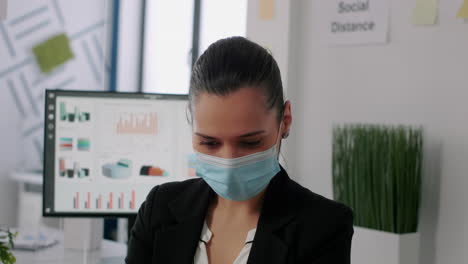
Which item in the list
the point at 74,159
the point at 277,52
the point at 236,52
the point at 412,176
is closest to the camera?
the point at 236,52

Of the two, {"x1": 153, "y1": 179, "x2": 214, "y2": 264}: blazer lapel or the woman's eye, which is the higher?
the woman's eye

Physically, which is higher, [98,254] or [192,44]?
[192,44]

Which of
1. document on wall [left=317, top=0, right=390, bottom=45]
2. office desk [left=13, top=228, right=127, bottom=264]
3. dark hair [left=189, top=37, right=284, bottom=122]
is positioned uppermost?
document on wall [left=317, top=0, right=390, bottom=45]

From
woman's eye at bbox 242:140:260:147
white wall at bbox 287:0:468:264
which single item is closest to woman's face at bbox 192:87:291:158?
woman's eye at bbox 242:140:260:147

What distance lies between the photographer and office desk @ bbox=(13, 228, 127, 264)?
6.64 feet

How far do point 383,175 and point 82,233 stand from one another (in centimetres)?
97

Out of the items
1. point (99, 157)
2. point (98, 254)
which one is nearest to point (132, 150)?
point (99, 157)

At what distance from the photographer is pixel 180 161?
2.04 m

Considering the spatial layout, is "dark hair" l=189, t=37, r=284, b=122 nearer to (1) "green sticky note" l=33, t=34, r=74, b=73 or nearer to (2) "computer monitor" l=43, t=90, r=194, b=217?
(2) "computer monitor" l=43, t=90, r=194, b=217

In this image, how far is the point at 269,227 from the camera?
3.92ft

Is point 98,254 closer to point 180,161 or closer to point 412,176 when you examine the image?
point 180,161

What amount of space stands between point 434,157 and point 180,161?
2.44 feet

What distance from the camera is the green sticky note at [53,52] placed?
4.46 meters

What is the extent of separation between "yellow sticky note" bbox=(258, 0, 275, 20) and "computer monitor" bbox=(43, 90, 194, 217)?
565 millimetres
